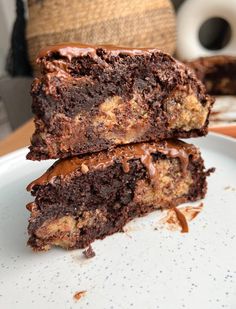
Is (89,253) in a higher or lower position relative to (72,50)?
lower

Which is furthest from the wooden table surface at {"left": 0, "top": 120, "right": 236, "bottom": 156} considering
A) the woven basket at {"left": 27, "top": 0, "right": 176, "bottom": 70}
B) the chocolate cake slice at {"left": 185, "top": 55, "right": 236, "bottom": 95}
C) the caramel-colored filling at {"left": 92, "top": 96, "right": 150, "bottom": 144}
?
the chocolate cake slice at {"left": 185, "top": 55, "right": 236, "bottom": 95}

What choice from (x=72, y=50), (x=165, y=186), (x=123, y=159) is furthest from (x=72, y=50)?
(x=165, y=186)

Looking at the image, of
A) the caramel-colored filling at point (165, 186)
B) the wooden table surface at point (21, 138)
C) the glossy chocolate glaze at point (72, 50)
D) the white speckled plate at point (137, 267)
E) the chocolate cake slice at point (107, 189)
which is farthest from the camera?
the wooden table surface at point (21, 138)

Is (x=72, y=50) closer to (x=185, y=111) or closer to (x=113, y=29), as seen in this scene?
(x=185, y=111)

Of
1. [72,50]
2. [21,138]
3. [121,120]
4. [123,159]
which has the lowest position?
[21,138]

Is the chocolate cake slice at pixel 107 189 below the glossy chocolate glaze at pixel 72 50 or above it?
below

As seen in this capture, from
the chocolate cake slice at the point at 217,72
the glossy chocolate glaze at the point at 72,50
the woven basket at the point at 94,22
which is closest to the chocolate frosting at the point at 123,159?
the glossy chocolate glaze at the point at 72,50

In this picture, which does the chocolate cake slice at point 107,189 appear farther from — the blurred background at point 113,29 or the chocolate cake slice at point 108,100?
the blurred background at point 113,29
